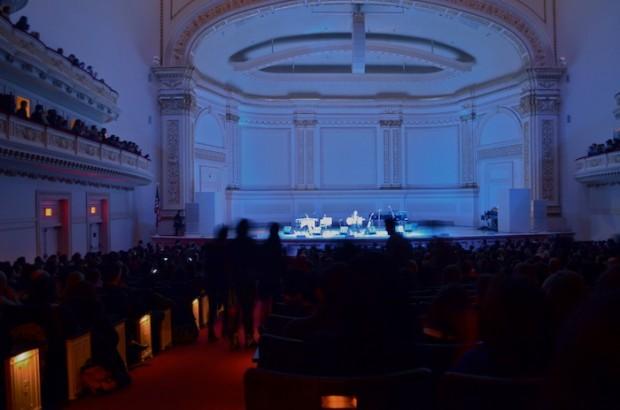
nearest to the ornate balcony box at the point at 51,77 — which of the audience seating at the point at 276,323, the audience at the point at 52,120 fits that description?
the audience at the point at 52,120

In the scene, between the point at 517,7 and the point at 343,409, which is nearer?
the point at 343,409

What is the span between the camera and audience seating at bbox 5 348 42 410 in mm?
3982

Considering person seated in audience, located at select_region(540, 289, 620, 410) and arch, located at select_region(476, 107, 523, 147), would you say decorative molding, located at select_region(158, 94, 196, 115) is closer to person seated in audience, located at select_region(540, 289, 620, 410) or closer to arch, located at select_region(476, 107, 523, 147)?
arch, located at select_region(476, 107, 523, 147)

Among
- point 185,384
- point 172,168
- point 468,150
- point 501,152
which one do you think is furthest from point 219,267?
point 468,150

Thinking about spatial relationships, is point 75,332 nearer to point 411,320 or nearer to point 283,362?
point 283,362

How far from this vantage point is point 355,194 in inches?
1009

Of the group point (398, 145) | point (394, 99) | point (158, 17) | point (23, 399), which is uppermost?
point (158, 17)

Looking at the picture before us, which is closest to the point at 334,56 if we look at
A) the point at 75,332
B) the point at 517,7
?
the point at 517,7

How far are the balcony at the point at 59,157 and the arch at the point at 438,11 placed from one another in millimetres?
5437

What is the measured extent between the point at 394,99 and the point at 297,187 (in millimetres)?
6181

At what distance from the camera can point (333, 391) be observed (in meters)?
2.03

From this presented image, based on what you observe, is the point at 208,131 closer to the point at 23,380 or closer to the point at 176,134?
the point at 176,134

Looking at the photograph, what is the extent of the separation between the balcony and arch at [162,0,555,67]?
5437mm

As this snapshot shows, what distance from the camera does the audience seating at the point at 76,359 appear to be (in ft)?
15.0
